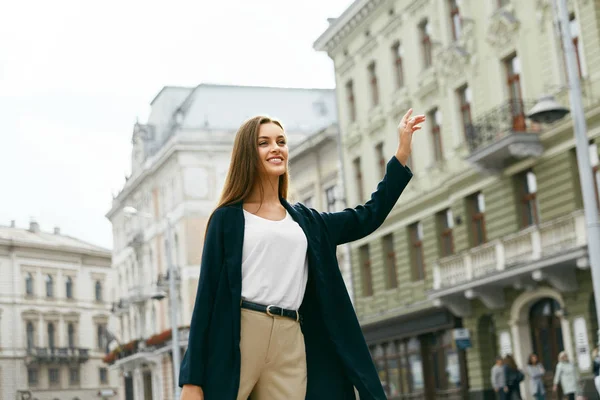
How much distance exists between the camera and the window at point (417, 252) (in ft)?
113

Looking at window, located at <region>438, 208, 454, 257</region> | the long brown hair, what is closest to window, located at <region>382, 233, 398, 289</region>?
window, located at <region>438, 208, 454, 257</region>

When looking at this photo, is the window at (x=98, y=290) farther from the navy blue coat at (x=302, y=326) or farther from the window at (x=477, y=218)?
the navy blue coat at (x=302, y=326)

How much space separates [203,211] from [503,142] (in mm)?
34159

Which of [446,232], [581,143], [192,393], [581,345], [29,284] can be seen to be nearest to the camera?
[192,393]

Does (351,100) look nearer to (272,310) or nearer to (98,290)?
(272,310)

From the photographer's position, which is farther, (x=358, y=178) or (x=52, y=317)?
(x=52, y=317)

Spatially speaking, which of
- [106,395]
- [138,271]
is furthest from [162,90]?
[106,395]

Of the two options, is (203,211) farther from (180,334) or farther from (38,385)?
(38,385)

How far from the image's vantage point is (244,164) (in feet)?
14.4

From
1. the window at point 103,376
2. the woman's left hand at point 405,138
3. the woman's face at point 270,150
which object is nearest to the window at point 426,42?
the woman's left hand at point 405,138

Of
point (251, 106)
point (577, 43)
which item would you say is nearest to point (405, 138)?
point (577, 43)

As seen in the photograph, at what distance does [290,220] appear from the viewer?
442 centimetres

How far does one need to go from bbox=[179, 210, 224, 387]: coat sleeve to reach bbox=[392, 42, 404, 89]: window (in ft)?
103

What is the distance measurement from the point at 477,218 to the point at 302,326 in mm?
26795
